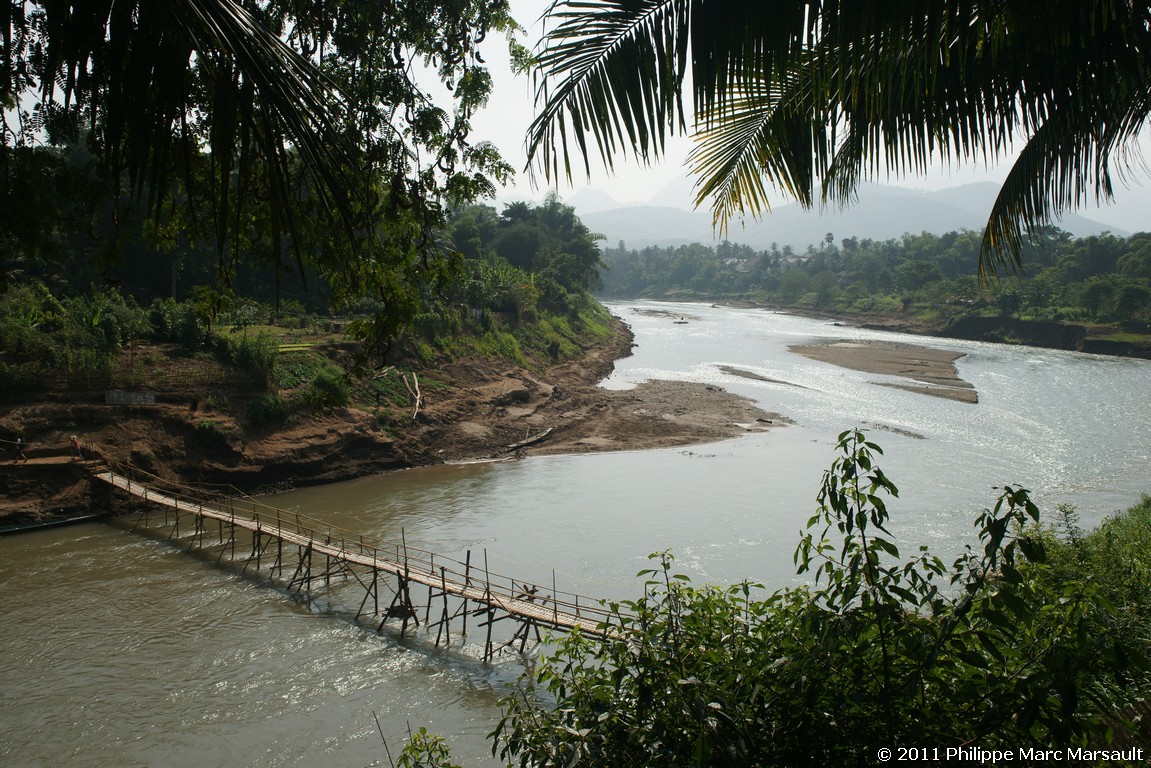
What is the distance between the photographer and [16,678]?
12.0 meters

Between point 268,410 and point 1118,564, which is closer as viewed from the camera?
point 1118,564

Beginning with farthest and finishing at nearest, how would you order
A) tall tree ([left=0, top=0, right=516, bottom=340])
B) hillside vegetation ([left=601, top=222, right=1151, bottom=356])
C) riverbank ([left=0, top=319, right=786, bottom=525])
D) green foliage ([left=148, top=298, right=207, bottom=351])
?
hillside vegetation ([left=601, top=222, right=1151, bottom=356]) → green foliage ([left=148, top=298, right=207, bottom=351]) → riverbank ([left=0, top=319, right=786, bottom=525]) → tall tree ([left=0, top=0, right=516, bottom=340])

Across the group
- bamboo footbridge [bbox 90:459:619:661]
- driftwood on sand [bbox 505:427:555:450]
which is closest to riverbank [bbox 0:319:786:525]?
driftwood on sand [bbox 505:427:555:450]

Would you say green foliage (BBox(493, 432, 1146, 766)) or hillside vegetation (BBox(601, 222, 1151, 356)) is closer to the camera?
green foliage (BBox(493, 432, 1146, 766))

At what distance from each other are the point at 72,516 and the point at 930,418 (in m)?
31.9

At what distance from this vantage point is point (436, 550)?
17.9 meters

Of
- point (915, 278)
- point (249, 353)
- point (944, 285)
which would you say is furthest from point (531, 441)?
point (915, 278)

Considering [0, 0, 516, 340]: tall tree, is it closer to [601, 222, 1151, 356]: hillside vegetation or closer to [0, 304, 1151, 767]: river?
[0, 304, 1151, 767]: river

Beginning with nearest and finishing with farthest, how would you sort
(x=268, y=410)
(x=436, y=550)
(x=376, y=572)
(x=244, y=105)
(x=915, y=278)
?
(x=244, y=105) < (x=376, y=572) < (x=436, y=550) < (x=268, y=410) < (x=915, y=278)

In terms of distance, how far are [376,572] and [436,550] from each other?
3663 millimetres

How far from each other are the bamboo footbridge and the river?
0.55 meters

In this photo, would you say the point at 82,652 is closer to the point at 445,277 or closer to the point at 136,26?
the point at 445,277

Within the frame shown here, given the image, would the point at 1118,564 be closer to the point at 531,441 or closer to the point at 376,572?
the point at 376,572

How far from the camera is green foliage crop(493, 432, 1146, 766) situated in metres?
2.50
